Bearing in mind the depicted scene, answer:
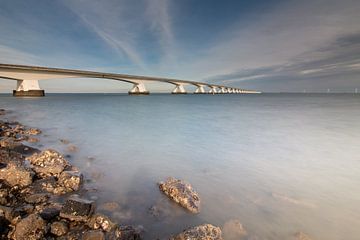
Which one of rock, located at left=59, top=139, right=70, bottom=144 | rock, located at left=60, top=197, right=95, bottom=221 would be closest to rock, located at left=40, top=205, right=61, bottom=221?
rock, located at left=60, top=197, right=95, bottom=221

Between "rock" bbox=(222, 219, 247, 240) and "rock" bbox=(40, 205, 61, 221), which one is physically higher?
"rock" bbox=(40, 205, 61, 221)

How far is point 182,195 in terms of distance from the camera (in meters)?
3.42

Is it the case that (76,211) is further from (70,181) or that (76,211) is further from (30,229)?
(70,181)

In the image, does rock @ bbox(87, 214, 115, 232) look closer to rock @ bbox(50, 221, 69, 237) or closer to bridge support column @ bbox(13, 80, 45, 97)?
rock @ bbox(50, 221, 69, 237)

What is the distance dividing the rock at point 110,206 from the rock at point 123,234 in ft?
2.47

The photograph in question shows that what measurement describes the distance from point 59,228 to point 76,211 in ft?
0.95

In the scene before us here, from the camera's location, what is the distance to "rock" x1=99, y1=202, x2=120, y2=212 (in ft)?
10.6

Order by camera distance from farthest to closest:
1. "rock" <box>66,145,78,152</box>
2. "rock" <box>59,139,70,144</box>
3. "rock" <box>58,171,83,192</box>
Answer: "rock" <box>59,139,70,144</box> < "rock" <box>66,145,78,152</box> < "rock" <box>58,171,83,192</box>

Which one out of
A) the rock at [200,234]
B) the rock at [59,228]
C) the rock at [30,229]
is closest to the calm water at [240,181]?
the rock at [200,234]

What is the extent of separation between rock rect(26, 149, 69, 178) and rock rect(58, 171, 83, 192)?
0.34 m

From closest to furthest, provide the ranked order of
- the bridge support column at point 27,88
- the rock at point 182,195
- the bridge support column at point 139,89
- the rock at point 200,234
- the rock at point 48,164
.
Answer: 1. the rock at point 200,234
2. the rock at point 182,195
3. the rock at point 48,164
4. the bridge support column at point 27,88
5. the bridge support column at point 139,89

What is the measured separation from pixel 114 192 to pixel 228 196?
2264mm

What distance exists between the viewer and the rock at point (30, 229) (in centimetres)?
226

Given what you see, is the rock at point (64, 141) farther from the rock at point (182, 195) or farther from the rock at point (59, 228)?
the rock at point (59, 228)
